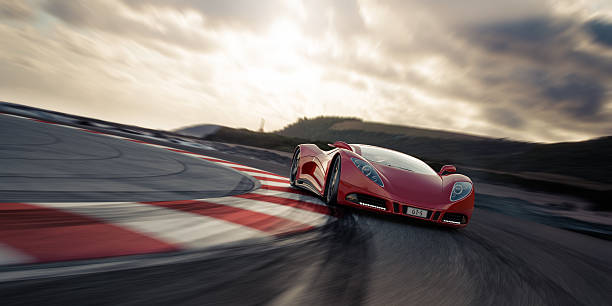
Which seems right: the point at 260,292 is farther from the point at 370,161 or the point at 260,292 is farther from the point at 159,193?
the point at 370,161

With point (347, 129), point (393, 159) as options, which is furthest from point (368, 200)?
point (347, 129)

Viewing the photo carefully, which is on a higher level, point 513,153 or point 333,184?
point 513,153

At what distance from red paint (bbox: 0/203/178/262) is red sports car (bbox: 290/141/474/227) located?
90.2 inches

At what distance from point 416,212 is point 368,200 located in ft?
1.55

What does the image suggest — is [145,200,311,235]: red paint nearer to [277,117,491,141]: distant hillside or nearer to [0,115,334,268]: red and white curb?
[0,115,334,268]: red and white curb

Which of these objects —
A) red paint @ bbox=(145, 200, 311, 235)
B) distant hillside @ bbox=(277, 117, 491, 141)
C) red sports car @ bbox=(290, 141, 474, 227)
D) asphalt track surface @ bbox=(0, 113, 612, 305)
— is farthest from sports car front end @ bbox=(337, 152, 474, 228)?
distant hillside @ bbox=(277, 117, 491, 141)

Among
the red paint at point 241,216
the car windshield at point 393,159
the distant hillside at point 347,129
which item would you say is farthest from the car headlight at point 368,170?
the distant hillside at point 347,129

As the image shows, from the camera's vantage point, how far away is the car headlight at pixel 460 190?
3948 mm

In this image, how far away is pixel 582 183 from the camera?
8.73 metres

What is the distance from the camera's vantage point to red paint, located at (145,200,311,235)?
2.66 meters

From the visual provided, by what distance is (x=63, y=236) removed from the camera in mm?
1789

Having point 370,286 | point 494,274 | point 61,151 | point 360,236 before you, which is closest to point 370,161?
point 360,236

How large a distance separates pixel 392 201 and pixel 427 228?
0.49 metres

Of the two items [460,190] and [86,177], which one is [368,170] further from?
[86,177]
